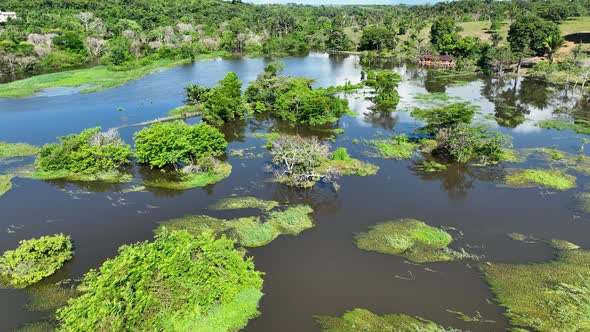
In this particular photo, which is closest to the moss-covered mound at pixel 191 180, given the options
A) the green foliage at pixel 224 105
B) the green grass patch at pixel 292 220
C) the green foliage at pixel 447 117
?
the green grass patch at pixel 292 220

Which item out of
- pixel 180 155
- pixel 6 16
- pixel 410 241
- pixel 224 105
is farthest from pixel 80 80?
pixel 410 241

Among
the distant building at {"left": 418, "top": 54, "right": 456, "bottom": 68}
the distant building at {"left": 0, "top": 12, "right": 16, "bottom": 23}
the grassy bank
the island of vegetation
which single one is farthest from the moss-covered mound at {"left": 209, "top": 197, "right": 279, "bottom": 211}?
the distant building at {"left": 0, "top": 12, "right": 16, "bottom": 23}

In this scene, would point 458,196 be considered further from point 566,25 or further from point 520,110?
point 566,25

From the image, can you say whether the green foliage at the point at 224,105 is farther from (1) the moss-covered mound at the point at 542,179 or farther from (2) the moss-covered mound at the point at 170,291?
(1) the moss-covered mound at the point at 542,179

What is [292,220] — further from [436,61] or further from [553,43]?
[553,43]

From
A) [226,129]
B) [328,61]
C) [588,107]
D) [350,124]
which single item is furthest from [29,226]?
[328,61]
